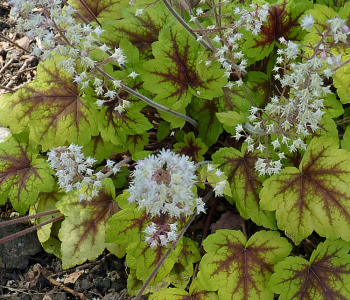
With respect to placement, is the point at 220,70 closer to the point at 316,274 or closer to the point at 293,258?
the point at 293,258

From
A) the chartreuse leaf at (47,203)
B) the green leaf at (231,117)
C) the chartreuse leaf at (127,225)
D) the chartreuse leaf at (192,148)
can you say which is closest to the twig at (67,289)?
the chartreuse leaf at (47,203)

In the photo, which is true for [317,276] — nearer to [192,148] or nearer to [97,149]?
[192,148]

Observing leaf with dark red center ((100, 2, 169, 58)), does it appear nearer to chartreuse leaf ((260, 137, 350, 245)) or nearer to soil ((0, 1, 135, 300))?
soil ((0, 1, 135, 300))

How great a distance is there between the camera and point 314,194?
107 inches

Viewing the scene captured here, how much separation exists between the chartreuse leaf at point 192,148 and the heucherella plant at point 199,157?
2cm

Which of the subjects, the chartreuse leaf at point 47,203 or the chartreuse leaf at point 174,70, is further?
the chartreuse leaf at point 47,203

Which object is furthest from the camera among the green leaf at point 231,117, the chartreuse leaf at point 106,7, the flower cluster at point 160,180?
the chartreuse leaf at point 106,7

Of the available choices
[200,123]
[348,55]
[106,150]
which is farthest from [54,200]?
[348,55]

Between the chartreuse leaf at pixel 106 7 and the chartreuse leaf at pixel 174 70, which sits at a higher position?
the chartreuse leaf at pixel 106 7

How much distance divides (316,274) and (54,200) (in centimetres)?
274

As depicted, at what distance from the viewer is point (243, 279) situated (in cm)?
277

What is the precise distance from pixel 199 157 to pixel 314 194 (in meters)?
1.14

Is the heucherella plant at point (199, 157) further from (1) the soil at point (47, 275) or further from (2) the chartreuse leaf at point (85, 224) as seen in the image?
(1) the soil at point (47, 275)

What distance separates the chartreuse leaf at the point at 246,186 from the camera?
289 centimetres
